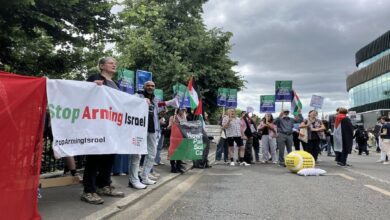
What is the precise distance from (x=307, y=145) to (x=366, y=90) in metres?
66.3

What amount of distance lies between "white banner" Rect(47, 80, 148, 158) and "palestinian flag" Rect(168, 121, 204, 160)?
341 cm

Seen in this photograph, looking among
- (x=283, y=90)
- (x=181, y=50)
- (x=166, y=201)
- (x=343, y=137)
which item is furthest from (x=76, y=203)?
(x=181, y=50)

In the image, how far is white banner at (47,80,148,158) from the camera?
17.8 feet

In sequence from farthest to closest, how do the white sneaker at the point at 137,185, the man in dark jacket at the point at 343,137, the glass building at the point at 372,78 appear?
the glass building at the point at 372,78, the man in dark jacket at the point at 343,137, the white sneaker at the point at 137,185

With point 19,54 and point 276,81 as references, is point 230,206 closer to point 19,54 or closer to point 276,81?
point 19,54

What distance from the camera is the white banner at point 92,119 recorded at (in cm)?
542

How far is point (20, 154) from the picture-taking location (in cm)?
448

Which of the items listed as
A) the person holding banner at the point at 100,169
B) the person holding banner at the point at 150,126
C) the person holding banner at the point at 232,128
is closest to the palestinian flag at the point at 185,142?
the person holding banner at the point at 150,126

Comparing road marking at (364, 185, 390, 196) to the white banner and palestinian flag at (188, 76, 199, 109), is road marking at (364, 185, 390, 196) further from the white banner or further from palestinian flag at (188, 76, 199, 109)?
palestinian flag at (188, 76, 199, 109)

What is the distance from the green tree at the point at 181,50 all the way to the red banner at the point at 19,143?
21401mm

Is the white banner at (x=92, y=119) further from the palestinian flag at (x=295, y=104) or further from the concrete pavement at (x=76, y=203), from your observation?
the palestinian flag at (x=295, y=104)

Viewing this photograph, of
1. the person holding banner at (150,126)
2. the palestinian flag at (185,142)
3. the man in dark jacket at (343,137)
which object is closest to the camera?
the person holding banner at (150,126)

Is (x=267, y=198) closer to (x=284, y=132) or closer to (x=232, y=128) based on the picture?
(x=232, y=128)

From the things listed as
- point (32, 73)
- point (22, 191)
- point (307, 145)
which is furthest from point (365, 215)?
point (307, 145)
